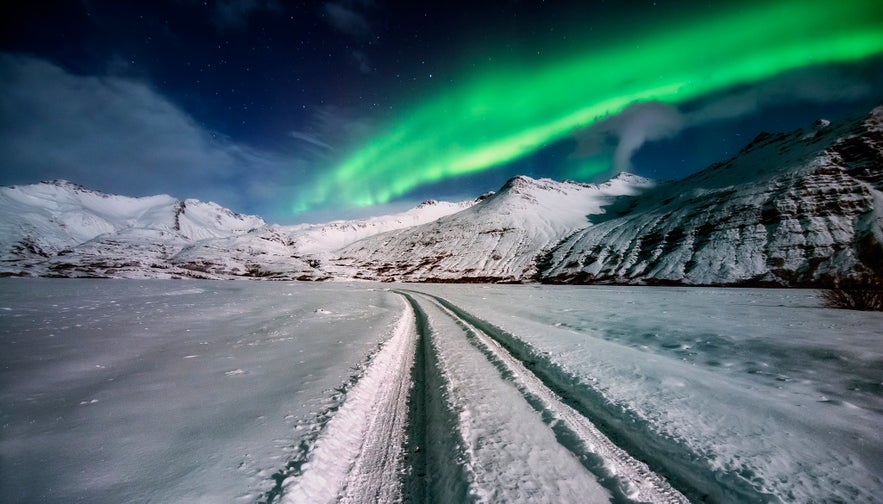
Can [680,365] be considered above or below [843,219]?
below

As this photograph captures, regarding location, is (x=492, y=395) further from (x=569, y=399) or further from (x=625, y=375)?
(x=625, y=375)

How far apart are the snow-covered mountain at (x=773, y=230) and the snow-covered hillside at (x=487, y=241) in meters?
28.8

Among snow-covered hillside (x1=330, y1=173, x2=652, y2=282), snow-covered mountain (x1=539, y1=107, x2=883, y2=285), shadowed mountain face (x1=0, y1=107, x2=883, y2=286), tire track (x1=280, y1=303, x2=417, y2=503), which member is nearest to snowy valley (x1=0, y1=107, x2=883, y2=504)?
tire track (x1=280, y1=303, x2=417, y2=503)

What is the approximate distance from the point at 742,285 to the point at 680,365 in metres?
60.3

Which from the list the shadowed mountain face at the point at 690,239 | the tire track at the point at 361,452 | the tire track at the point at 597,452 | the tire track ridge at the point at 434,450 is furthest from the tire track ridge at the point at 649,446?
the shadowed mountain face at the point at 690,239

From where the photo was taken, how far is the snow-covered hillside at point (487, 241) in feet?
386

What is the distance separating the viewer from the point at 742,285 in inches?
2036

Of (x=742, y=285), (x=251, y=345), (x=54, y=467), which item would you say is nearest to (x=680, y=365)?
(x=54, y=467)

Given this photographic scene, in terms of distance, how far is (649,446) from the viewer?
4566 mm

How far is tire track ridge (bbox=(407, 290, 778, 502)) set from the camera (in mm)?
3654

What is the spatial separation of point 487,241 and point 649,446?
13312 cm

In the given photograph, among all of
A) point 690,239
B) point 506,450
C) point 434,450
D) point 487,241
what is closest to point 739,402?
point 506,450

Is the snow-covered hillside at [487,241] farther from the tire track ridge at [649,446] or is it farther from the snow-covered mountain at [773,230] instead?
the tire track ridge at [649,446]

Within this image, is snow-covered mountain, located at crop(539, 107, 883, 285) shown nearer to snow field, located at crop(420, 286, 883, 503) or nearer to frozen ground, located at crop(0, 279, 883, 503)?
snow field, located at crop(420, 286, 883, 503)
